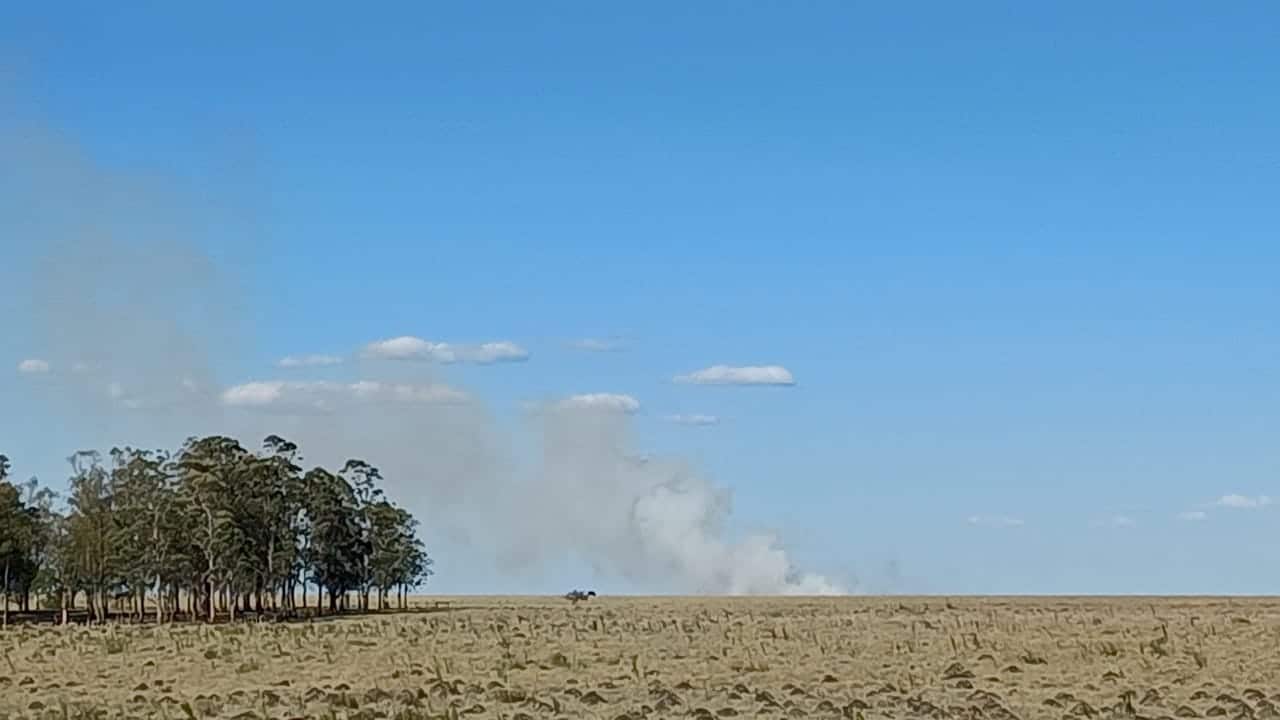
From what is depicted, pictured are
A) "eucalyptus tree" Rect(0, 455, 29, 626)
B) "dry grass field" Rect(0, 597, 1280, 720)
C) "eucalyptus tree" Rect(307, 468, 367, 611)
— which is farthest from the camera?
"eucalyptus tree" Rect(307, 468, 367, 611)

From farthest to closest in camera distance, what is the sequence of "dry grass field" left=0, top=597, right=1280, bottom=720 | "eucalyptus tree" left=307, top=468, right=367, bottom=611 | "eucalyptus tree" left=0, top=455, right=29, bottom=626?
"eucalyptus tree" left=307, top=468, right=367, bottom=611 → "eucalyptus tree" left=0, top=455, right=29, bottom=626 → "dry grass field" left=0, top=597, right=1280, bottom=720

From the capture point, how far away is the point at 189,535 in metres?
104

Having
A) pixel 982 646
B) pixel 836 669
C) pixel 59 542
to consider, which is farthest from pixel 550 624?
pixel 59 542

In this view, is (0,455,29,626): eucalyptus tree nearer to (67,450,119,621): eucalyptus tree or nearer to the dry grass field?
(67,450,119,621): eucalyptus tree

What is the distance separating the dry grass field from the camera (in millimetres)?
30656

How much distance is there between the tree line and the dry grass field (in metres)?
48.5

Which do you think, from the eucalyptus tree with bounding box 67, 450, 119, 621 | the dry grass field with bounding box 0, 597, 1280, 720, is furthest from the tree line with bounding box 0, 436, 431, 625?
the dry grass field with bounding box 0, 597, 1280, 720

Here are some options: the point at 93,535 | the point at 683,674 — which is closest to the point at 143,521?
the point at 93,535

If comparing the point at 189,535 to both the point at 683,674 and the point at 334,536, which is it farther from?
the point at 683,674

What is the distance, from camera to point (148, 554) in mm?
104062

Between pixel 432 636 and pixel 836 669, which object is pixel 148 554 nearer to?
pixel 432 636

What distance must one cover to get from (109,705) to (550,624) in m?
34.8

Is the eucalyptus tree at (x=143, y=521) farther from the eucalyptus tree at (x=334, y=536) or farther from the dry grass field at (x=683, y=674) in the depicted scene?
the dry grass field at (x=683, y=674)

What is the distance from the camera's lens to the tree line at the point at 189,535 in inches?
4090
